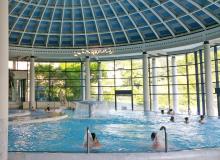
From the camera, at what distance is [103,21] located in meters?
33.8

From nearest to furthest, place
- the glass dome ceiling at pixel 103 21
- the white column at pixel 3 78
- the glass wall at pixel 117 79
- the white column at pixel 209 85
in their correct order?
1. the white column at pixel 3 78
2. the white column at pixel 209 85
3. the glass dome ceiling at pixel 103 21
4. the glass wall at pixel 117 79

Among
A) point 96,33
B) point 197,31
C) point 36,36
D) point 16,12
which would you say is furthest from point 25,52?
point 197,31

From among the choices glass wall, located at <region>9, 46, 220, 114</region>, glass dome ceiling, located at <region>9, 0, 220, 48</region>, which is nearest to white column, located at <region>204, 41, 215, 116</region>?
glass dome ceiling, located at <region>9, 0, 220, 48</region>

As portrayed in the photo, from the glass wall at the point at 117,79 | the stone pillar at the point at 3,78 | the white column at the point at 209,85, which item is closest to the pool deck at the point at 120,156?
the stone pillar at the point at 3,78

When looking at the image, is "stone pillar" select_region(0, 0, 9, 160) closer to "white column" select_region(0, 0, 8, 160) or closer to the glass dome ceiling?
"white column" select_region(0, 0, 8, 160)

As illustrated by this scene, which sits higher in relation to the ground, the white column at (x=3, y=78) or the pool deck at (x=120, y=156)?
the white column at (x=3, y=78)

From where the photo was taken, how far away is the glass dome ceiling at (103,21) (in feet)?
91.2

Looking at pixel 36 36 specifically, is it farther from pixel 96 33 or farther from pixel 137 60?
pixel 137 60

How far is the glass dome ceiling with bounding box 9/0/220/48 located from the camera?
27812mm

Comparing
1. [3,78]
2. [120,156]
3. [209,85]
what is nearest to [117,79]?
[209,85]

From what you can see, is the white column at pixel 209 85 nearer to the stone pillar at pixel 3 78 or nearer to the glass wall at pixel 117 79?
the glass wall at pixel 117 79

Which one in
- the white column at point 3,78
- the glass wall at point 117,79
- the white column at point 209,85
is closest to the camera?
the white column at point 3,78

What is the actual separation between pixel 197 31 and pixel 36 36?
67.4ft

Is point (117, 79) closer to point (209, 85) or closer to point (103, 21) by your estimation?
point (103, 21)
